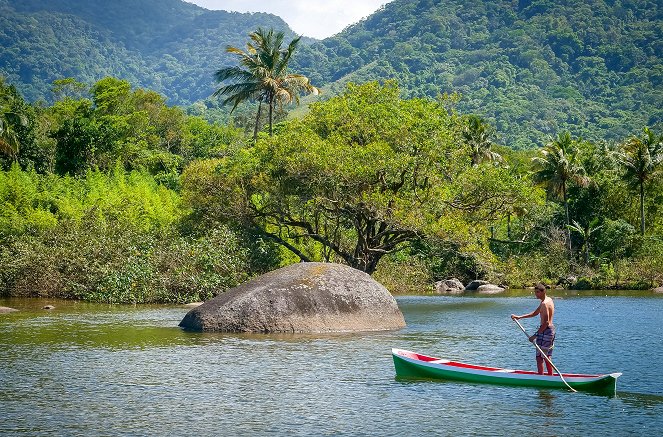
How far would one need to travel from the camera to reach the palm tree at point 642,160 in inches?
2793

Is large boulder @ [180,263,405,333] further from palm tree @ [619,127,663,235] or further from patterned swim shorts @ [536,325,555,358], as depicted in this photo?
palm tree @ [619,127,663,235]

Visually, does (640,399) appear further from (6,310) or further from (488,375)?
(6,310)

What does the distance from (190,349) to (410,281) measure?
38.3 metres

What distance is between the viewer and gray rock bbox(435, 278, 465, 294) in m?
64.5

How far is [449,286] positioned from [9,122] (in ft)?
126

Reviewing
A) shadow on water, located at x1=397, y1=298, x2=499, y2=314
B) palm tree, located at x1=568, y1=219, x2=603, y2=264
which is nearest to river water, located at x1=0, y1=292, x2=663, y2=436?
shadow on water, located at x1=397, y1=298, x2=499, y2=314

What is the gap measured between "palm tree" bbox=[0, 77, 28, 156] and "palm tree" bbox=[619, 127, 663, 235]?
168ft

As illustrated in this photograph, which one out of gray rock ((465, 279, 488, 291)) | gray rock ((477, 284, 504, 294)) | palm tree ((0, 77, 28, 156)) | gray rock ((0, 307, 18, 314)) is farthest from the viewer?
gray rock ((465, 279, 488, 291))

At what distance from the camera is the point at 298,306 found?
28219 millimetres

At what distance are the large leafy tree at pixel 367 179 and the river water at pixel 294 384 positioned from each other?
26.2 ft

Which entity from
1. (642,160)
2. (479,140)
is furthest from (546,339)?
(479,140)

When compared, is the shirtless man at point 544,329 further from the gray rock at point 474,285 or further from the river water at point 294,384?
the gray rock at point 474,285

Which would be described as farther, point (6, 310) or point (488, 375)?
point (6, 310)

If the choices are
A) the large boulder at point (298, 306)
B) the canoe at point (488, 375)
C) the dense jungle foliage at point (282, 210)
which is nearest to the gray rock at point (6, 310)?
the dense jungle foliage at point (282, 210)
